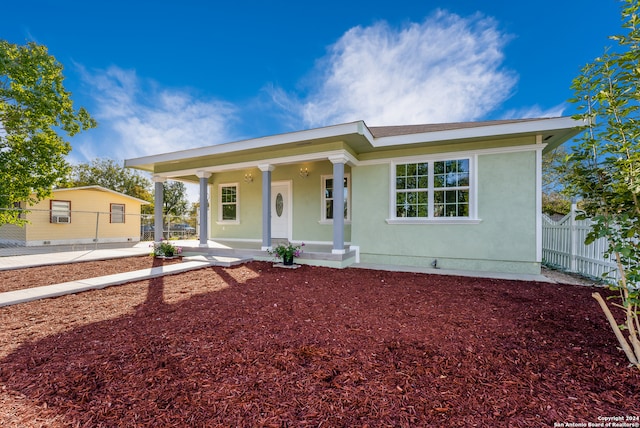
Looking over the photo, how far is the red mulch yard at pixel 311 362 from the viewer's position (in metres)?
1.56

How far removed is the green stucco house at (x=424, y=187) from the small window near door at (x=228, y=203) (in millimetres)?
1673

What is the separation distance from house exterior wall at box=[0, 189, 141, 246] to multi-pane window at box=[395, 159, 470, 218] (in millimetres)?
12560

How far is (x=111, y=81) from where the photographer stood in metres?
10.3

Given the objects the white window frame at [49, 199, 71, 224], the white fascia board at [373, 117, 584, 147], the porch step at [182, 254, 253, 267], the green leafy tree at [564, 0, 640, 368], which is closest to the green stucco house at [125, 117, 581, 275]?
the white fascia board at [373, 117, 584, 147]

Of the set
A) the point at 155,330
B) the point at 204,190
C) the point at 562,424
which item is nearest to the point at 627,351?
the point at 562,424

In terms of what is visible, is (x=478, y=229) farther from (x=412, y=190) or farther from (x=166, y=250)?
(x=166, y=250)

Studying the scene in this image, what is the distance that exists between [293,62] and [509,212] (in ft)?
31.3

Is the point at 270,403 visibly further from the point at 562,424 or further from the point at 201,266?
the point at 201,266

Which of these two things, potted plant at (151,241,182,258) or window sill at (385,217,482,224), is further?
potted plant at (151,241,182,258)

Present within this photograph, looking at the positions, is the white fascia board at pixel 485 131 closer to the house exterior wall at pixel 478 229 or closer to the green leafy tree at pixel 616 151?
the house exterior wall at pixel 478 229

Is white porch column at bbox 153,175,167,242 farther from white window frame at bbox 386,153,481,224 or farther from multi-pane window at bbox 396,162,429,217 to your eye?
multi-pane window at bbox 396,162,429,217

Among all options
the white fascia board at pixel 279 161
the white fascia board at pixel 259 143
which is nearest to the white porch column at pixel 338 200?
the white fascia board at pixel 279 161

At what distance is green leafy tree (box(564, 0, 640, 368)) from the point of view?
5.74 ft

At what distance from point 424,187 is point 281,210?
478 centimetres
